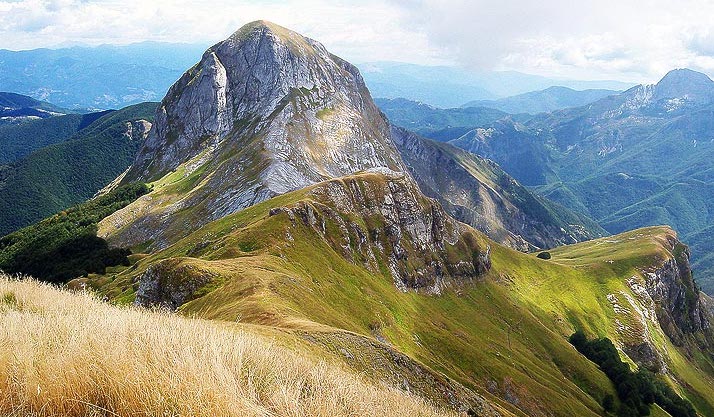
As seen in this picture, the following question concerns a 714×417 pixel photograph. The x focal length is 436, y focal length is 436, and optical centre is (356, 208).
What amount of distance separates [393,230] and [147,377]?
90.4 m

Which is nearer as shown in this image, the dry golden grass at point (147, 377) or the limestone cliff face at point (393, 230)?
the dry golden grass at point (147, 377)

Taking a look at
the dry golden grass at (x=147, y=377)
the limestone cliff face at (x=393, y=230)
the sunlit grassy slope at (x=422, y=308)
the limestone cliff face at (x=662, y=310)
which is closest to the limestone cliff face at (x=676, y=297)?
the limestone cliff face at (x=662, y=310)

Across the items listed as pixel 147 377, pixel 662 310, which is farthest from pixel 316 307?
pixel 662 310

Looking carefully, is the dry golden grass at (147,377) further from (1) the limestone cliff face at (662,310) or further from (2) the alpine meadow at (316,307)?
(1) the limestone cliff face at (662,310)

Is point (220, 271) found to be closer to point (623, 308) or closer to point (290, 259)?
point (290, 259)

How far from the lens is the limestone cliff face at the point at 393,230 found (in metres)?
82.2

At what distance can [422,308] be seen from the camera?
282 feet

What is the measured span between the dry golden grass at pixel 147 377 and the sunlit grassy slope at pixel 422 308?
45.9ft

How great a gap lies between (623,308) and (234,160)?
14083 centimetres

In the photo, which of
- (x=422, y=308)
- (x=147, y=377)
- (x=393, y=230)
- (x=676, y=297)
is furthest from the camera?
(x=676, y=297)

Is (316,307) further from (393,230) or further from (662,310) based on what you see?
(662,310)

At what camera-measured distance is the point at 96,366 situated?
6047 millimetres

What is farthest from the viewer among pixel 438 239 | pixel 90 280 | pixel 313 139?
pixel 313 139

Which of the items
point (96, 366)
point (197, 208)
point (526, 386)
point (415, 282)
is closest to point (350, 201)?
point (415, 282)
